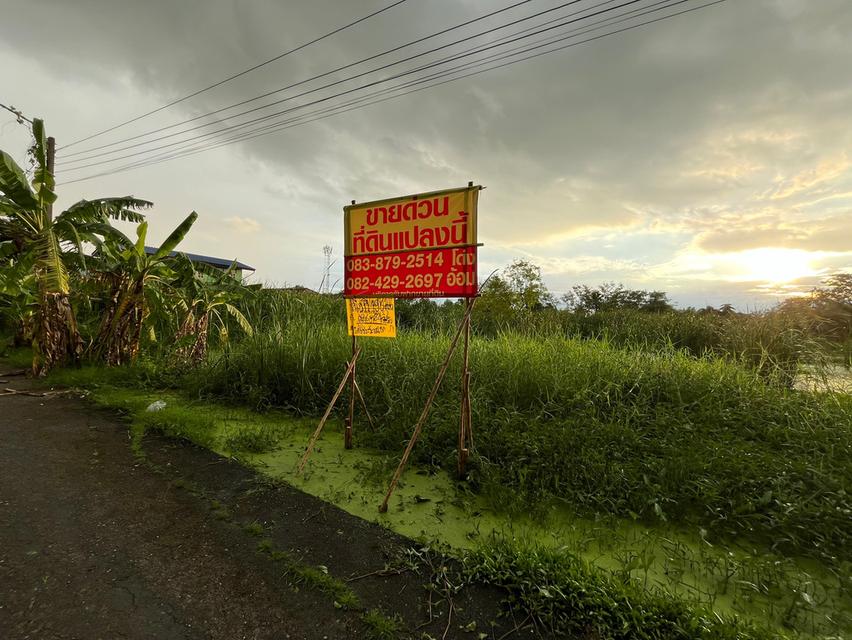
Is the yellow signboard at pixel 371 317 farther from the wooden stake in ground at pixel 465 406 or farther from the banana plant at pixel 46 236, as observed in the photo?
the banana plant at pixel 46 236

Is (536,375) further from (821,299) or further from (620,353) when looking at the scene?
(821,299)

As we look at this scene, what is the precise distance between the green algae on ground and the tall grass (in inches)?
7.5

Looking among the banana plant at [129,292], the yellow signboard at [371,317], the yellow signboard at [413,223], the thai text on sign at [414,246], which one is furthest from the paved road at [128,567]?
the banana plant at [129,292]

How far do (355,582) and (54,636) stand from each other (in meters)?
1.38

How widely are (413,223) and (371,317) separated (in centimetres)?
122

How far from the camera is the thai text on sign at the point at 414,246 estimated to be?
10.8ft

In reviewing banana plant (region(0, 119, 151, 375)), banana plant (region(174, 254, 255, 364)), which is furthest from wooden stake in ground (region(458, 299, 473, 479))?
banana plant (region(0, 119, 151, 375))

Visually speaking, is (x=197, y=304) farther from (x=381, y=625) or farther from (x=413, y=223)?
(x=381, y=625)

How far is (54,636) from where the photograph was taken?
1751 millimetres

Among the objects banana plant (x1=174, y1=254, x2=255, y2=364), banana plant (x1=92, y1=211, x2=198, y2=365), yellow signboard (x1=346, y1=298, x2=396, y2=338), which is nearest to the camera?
yellow signboard (x1=346, y1=298, x2=396, y2=338)

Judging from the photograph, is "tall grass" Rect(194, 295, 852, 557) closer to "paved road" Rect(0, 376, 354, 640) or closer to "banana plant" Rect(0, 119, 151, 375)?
"paved road" Rect(0, 376, 354, 640)

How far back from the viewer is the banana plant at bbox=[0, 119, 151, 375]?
6.40 meters

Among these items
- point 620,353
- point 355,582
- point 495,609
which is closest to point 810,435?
point 620,353

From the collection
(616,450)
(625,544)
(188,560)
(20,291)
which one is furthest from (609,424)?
(20,291)
